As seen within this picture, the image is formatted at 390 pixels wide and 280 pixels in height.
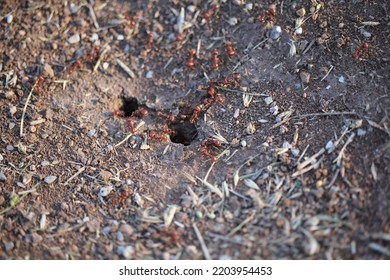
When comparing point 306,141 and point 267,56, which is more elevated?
point 267,56

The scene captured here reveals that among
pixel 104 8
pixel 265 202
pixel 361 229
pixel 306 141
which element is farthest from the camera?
pixel 104 8

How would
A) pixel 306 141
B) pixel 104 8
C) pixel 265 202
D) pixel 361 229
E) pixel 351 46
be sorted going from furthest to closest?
pixel 104 8, pixel 351 46, pixel 306 141, pixel 265 202, pixel 361 229

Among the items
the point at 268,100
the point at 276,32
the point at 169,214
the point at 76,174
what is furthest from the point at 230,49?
the point at 76,174

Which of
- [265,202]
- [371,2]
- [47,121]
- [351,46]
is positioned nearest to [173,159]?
[265,202]

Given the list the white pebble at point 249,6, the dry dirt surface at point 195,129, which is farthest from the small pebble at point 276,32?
the white pebble at point 249,6

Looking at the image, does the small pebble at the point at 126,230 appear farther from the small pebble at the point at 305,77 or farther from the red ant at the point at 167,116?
the small pebble at the point at 305,77

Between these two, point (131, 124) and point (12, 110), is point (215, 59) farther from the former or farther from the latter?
point (12, 110)

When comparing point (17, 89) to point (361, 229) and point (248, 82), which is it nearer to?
point (248, 82)

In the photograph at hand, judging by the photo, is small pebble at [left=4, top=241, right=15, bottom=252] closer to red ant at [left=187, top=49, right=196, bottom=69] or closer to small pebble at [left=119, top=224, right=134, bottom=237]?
small pebble at [left=119, top=224, right=134, bottom=237]

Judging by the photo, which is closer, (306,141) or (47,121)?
(306,141)
